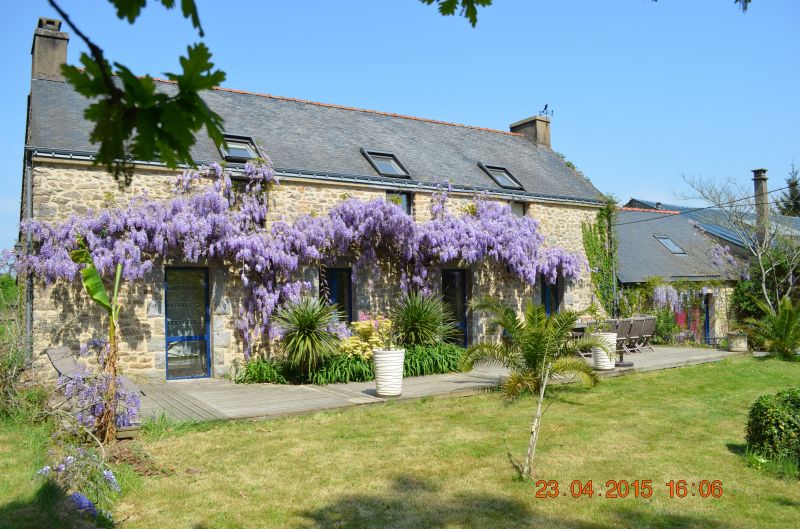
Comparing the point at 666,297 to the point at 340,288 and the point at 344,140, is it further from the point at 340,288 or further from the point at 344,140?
the point at 344,140

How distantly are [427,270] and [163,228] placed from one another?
5495 mm

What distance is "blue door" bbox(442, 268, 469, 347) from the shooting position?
14.2 m

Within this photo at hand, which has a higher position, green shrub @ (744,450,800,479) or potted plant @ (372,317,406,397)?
potted plant @ (372,317,406,397)

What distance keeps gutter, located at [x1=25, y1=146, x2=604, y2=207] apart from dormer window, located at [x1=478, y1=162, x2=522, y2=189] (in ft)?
1.18

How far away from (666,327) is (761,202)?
5.81 meters

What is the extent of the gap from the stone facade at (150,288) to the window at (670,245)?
27.4ft

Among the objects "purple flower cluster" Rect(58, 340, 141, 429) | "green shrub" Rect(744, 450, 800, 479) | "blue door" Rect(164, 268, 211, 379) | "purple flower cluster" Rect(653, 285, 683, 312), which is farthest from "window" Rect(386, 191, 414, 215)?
"green shrub" Rect(744, 450, 800, 479)

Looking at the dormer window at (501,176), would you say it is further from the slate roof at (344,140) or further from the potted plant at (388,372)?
the potted plant at (388,372)

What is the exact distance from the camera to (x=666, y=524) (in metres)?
4.41

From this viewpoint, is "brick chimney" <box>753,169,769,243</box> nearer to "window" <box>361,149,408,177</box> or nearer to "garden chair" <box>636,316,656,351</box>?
"garden chair" <box>636,316,656,351</box>

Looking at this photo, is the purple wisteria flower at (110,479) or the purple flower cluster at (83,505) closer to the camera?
the purple flower cluster at (83,505)

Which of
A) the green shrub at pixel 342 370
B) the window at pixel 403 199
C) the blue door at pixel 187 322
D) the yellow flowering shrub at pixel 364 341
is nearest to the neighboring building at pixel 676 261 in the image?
the window at pixel 403 199

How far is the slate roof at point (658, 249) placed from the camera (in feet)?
58.6

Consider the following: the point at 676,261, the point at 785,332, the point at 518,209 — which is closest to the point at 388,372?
the point at 518,209
